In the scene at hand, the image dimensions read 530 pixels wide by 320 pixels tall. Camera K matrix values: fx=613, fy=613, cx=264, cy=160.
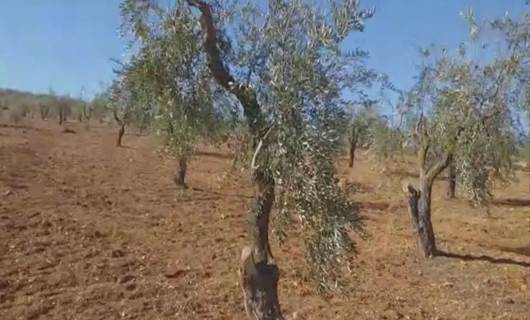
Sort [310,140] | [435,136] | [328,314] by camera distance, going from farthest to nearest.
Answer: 1. [435,136]
2. [328,314]
3. [310,140]

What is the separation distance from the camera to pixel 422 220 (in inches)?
605

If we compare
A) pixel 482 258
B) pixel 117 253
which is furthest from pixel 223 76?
pixel 482 258

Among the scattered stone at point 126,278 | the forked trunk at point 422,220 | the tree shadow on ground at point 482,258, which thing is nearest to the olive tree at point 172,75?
the scattered stone at point 126,278

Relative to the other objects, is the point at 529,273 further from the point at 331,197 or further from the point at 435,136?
the point at 331,197

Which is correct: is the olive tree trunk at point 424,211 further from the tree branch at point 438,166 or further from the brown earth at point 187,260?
the brown earth at point 187,260

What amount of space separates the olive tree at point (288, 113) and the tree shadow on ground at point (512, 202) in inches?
979

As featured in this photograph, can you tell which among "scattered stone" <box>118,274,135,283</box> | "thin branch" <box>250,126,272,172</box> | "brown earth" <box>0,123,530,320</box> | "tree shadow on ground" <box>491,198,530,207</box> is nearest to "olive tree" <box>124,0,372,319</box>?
"thin branch" <box>250,126,272,172</box>

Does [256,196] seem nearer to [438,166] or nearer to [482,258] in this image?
[438,166]

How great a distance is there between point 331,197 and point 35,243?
8820 millimetres

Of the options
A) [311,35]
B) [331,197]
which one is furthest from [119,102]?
[331,197]

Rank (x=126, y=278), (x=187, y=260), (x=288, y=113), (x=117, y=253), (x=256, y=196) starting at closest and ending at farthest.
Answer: (x=288, y=113), (x=256, y=196), (x=126, y=278), (x=117, y=253), (x=187, y=260)

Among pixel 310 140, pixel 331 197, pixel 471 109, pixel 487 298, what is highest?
pixel 471 109

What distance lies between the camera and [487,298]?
11906 mm

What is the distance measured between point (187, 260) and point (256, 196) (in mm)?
5859
